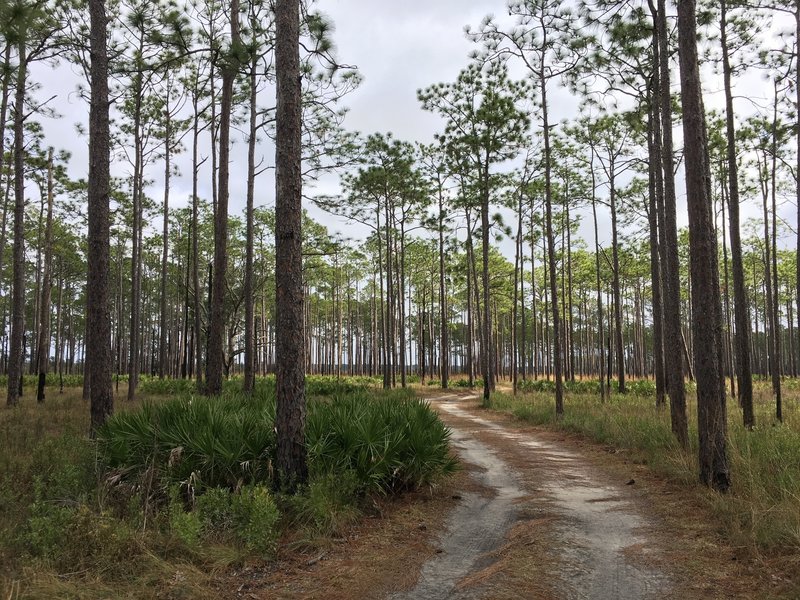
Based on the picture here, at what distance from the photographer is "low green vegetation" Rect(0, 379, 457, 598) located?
3912 mm

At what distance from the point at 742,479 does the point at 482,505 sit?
3.39 m

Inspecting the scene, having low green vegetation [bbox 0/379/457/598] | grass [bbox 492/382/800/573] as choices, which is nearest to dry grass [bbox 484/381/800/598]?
grass [bbox 492/382/800/573]

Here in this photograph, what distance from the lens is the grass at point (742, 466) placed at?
4.60 m

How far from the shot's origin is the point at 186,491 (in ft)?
18.6

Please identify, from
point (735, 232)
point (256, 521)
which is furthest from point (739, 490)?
point (735, 232)

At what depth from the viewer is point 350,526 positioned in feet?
17.6

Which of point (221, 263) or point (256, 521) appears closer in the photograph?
point (256, 521)

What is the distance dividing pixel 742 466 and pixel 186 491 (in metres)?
7.38

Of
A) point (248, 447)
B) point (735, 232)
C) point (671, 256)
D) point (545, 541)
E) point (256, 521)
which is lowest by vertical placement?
point (545, 541)

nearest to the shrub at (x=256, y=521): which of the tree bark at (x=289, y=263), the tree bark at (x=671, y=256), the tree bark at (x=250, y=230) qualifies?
the tree bark at (x=289, y=263)

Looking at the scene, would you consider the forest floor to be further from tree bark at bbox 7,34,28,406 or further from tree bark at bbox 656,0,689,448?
tree bark at bbox 7,34,28,406

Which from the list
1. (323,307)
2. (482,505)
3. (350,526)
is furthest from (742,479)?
(323,307)

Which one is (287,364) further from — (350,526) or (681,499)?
(681,499)

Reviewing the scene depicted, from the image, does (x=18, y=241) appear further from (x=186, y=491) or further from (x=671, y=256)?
(x=671, y=256)
